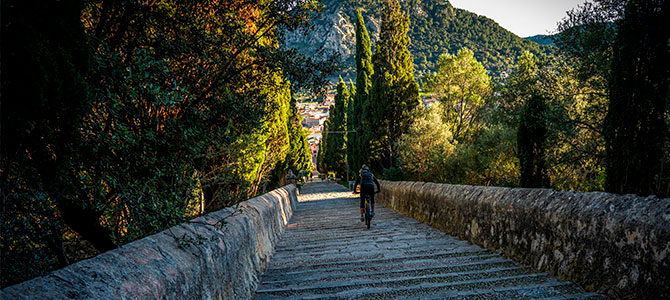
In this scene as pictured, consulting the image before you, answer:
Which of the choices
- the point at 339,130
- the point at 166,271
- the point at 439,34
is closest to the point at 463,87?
the point at 339,130

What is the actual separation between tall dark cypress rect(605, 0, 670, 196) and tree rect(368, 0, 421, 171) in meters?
12.6

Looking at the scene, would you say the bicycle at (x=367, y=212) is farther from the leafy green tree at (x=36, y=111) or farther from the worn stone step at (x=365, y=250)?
the leafy green tree at (x=36, y=111)

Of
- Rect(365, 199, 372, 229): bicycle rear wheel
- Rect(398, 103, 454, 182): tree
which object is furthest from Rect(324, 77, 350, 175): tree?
Rect(365, 199, 372, 229): bicycle rear wheel

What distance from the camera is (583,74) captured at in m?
11.1

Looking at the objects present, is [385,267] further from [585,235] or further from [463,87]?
[463,87]

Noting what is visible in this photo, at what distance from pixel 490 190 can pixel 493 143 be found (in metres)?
13.0

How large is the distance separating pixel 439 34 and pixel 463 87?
73.4 m

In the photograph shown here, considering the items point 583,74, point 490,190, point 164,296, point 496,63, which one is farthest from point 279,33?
point 496,63

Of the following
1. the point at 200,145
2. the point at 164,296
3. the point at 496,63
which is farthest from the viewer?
the point at 496,63

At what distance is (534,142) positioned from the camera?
38.0 ft

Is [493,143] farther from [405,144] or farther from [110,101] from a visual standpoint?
[110,101]

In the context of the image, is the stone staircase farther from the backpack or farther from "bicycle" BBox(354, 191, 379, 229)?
the backpack

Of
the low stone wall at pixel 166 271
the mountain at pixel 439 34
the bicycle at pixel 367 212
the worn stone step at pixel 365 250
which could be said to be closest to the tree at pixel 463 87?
the bicycle at pixel 367 212

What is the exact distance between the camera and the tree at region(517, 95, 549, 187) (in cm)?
1144
